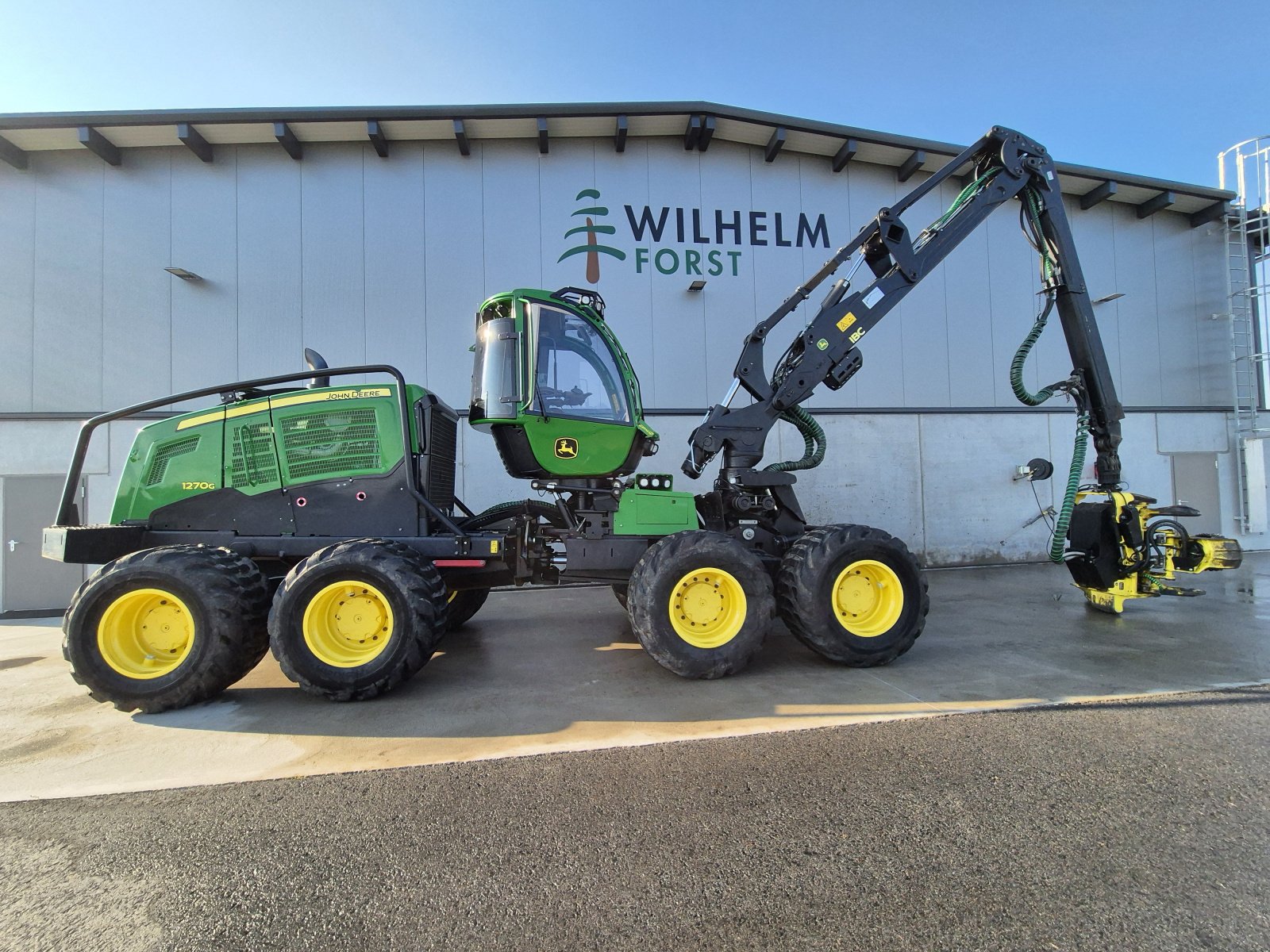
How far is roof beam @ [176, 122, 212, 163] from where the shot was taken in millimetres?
8680

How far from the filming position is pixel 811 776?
2.93m

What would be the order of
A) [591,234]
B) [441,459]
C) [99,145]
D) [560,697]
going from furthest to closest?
[591,234] < [99,145] < [441,459] < [560,697]

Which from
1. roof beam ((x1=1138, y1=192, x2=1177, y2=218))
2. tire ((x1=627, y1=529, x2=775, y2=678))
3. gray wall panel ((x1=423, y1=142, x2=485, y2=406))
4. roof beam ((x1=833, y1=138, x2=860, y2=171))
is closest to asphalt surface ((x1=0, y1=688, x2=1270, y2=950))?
tire ((x1=627, y1=529, x2=775, y2=678))

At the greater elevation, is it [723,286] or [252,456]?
[723,286]

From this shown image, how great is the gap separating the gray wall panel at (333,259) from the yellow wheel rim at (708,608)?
7088 millimetres

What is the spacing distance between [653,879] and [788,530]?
153 inches

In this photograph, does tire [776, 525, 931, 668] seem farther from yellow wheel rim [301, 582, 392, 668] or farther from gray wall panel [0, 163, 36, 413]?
gray wall panel [0, 163, 36, 413]

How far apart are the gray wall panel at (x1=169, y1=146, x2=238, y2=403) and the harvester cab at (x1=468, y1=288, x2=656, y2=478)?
6293mm

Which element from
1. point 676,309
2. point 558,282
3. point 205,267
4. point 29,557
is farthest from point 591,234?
point 29,557

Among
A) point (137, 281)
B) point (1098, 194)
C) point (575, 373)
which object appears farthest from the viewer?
point (1098, 194)

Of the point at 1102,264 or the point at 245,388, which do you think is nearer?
the point at 245,388

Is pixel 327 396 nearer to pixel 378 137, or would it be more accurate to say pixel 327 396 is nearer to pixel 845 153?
pixel 378 137

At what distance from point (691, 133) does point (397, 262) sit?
5.32 m

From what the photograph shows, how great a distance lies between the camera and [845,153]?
402 inches
